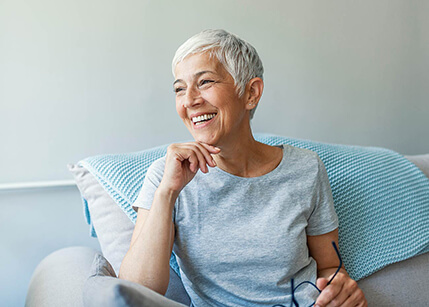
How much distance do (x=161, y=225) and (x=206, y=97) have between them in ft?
1.14

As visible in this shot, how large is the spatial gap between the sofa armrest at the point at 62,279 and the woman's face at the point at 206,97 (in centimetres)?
49

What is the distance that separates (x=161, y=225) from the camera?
108 cm

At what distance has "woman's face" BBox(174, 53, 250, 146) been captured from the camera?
117 cm

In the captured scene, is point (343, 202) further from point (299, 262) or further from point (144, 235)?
point (144, 235)

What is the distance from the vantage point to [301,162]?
1.28 meters

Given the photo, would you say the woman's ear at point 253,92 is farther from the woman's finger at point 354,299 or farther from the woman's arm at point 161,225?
the woman's finger at point 354,299

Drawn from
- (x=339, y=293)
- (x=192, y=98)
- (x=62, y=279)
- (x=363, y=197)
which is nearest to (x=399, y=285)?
(x=363, y=197)

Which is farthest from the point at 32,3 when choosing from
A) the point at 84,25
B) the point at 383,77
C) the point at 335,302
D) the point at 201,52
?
the point at 383,77

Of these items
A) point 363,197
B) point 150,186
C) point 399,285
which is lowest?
point 399,285

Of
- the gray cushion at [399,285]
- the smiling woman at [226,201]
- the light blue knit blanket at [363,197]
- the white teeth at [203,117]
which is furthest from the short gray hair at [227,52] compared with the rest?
the gray cushion at [399,285]

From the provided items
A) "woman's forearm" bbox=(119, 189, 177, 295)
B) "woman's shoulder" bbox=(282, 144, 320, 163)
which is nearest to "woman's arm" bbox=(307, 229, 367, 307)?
"woman's shoulder" bbox=(282, 144, 320, 163)

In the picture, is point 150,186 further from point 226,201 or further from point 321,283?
point 321,283

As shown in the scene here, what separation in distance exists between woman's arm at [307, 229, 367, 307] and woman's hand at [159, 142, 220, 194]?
39cm

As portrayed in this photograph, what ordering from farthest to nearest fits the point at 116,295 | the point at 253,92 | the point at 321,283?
the point at 253,92
the point at 321,283
the point at 116,295
